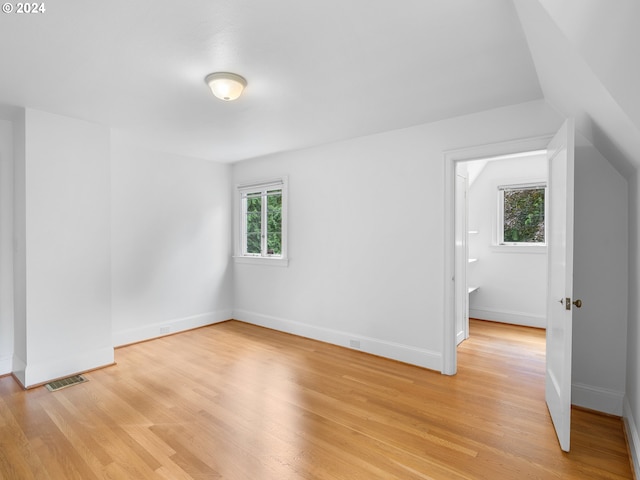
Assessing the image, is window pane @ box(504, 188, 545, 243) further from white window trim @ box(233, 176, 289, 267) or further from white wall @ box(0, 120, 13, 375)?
white wall @ box(0, 120, 13, 375)

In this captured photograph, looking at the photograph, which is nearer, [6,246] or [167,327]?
[6,246]

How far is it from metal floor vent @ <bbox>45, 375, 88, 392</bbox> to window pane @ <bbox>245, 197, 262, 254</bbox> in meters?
2.64

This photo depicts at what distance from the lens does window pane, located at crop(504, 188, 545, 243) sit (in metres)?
5.12

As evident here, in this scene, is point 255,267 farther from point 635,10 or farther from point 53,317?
point 635,10

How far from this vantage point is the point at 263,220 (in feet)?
16.7

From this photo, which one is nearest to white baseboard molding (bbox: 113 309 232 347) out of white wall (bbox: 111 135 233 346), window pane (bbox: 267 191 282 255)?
white wall (bbox: 111 135 233 346)

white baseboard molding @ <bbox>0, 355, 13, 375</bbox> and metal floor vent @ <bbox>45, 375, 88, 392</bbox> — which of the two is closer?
metal floor vent @ <bbox>45, 375, 88, 392</bbox>

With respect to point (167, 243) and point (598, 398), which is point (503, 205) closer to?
point (598, 398)

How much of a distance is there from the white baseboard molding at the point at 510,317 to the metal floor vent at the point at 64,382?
5157 millimetres

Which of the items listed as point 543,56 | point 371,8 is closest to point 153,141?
point 371,8

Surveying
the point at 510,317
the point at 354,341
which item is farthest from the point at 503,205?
the point at 354,341

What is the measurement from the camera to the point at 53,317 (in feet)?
10.3

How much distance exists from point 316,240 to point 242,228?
1565 millimetres

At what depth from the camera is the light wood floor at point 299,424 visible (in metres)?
1.97
